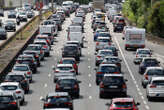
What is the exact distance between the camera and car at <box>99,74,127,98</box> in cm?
3972

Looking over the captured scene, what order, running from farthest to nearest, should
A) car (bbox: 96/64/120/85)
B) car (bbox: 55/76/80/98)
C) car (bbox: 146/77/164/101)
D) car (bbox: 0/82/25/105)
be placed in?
car (bbox: 96/64/120/85)
car (bbox: 55/76/80/98)
car (bbox: 146/77/164/101)
car (bbox: 0/82/25/105)

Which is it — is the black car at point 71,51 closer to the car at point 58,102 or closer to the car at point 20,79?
the car at point 20,79

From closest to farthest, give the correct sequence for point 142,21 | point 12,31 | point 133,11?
point 12,31
point 142,21
point 133,11

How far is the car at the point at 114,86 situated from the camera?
130 ft

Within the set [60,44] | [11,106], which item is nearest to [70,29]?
[60,44]

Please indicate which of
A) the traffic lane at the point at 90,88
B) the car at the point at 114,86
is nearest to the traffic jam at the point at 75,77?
Answer: the car at the point at 114,86

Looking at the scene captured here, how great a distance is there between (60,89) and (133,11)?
91.2 meters

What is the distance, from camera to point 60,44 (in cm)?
8369

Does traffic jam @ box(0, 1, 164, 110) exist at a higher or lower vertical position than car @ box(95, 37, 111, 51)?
higher

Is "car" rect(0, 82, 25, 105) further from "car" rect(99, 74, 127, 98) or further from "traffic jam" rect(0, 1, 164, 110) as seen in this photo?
"car" rect(99, 74, 127, 98)

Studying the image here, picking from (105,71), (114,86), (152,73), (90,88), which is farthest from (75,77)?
(152,73)

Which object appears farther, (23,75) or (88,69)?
(88,69)

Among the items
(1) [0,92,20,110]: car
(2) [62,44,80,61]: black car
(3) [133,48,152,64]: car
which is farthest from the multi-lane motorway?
(1) [0,92,20,110]: car

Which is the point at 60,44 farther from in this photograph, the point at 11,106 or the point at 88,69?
the point at 11,106
